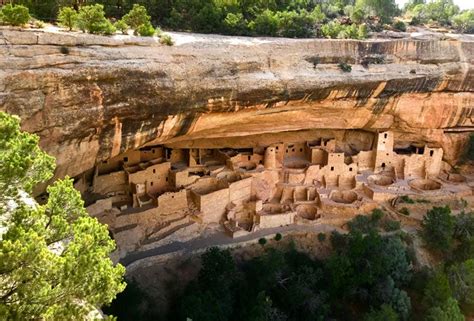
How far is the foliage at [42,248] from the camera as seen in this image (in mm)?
4934

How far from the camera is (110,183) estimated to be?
1552 cm

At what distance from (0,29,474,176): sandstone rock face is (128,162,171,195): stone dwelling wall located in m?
1.30

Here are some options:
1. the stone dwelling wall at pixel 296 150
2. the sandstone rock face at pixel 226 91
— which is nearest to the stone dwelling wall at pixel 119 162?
the sandstone rock face at pixel 226 91

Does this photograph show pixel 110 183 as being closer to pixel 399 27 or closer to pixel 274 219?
pixel 274 219

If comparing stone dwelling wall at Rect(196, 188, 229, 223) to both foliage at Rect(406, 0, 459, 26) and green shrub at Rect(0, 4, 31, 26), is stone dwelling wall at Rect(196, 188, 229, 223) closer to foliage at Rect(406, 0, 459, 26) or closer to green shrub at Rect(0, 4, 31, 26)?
green shrub at Rect(0, 4, 31, 26)

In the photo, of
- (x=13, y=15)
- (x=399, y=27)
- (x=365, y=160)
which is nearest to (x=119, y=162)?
(x=13, y=15)

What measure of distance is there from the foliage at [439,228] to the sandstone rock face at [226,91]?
13.3ft

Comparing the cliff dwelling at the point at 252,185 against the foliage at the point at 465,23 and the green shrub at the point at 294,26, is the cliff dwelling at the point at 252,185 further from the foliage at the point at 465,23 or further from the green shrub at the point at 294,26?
the foliage at the point at 465,23

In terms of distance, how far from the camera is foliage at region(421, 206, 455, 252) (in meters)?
16.6

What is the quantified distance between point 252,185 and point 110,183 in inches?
215

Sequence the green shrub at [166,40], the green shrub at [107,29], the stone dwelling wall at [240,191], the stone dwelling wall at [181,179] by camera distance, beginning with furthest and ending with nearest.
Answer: the stone dwelling wall at [240,191]
the stone dwelling wall at [181,179]
the green shrub at [166,40]
the green shrub at [107,29]

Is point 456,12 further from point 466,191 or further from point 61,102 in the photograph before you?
point 61,102

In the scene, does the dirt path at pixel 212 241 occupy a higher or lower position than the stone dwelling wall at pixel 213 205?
lower

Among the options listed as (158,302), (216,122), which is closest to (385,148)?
(216,122)
